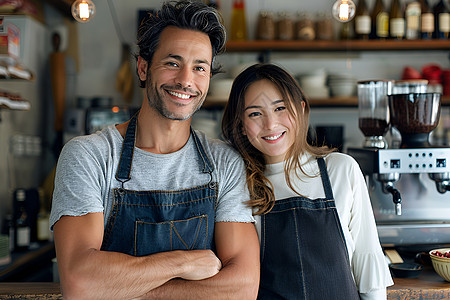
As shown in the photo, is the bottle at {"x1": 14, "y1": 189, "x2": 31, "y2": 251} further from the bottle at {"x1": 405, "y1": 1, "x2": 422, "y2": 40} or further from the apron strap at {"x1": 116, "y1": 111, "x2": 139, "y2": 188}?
the bottle at {"x1": 405, "y1": 1, "x2": 422, "y2": 40}

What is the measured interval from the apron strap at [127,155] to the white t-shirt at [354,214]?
1.55ft

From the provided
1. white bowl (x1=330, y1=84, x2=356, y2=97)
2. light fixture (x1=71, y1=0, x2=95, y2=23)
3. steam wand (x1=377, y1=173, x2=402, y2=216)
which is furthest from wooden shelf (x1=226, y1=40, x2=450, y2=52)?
steam wand (x1=377, y1=173, x2=402, y2=216)

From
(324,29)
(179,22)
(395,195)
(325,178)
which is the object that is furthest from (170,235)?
(324,29)

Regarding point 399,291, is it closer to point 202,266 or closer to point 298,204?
point 298,204

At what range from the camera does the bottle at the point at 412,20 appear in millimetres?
3756

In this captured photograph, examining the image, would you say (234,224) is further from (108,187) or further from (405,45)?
(405,45)

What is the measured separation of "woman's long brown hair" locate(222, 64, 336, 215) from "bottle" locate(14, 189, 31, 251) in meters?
1.73

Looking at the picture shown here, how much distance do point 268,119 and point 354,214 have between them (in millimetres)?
440

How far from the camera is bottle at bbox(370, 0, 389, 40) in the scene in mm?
3760

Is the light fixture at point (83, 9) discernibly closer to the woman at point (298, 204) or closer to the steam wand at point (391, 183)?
the woman at point (298, 204)

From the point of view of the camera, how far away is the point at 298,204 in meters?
1.68

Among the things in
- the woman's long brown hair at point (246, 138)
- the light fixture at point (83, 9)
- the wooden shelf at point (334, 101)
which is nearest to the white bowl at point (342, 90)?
the wooden shelf at point (334, 101)

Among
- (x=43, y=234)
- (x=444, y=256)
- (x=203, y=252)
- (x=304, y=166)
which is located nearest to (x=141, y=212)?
(x=203, y=252)

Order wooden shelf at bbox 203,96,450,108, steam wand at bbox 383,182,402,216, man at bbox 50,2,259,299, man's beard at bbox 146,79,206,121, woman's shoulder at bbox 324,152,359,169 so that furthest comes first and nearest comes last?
wooden shelf at bbox 203,96,450,108 → steam wand at bbox 383,182,402,216 → woman's shoulder at bbox 324,152,359,169 → man's beard at bbox 146,79,206,121 → man at bbox 50,2,259,299
